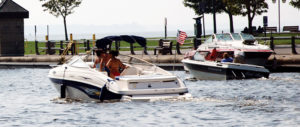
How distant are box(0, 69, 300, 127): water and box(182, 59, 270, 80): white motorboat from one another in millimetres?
1892

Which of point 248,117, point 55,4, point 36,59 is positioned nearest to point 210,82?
point 248,117

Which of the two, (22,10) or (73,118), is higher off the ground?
(22,10)

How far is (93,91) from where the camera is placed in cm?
2069

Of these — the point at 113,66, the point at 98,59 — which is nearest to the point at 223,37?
the point at 98,59

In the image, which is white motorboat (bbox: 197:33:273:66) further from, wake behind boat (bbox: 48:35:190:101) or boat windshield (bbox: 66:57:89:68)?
boat windshield (bbox: 66:57:89:68)

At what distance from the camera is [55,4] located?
2675 inches

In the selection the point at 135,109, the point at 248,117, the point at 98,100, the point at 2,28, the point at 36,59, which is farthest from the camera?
the point at 2,28

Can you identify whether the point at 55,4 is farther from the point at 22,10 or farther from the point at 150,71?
the point at 150,71

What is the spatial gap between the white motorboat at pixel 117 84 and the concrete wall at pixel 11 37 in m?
28.9

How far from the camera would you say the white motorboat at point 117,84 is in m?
19.6

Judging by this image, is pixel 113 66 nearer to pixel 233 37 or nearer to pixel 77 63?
pixel 77 63

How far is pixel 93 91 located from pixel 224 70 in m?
10.2

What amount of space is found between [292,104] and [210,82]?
9.95 meters

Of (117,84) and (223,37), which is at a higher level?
(223,37)
